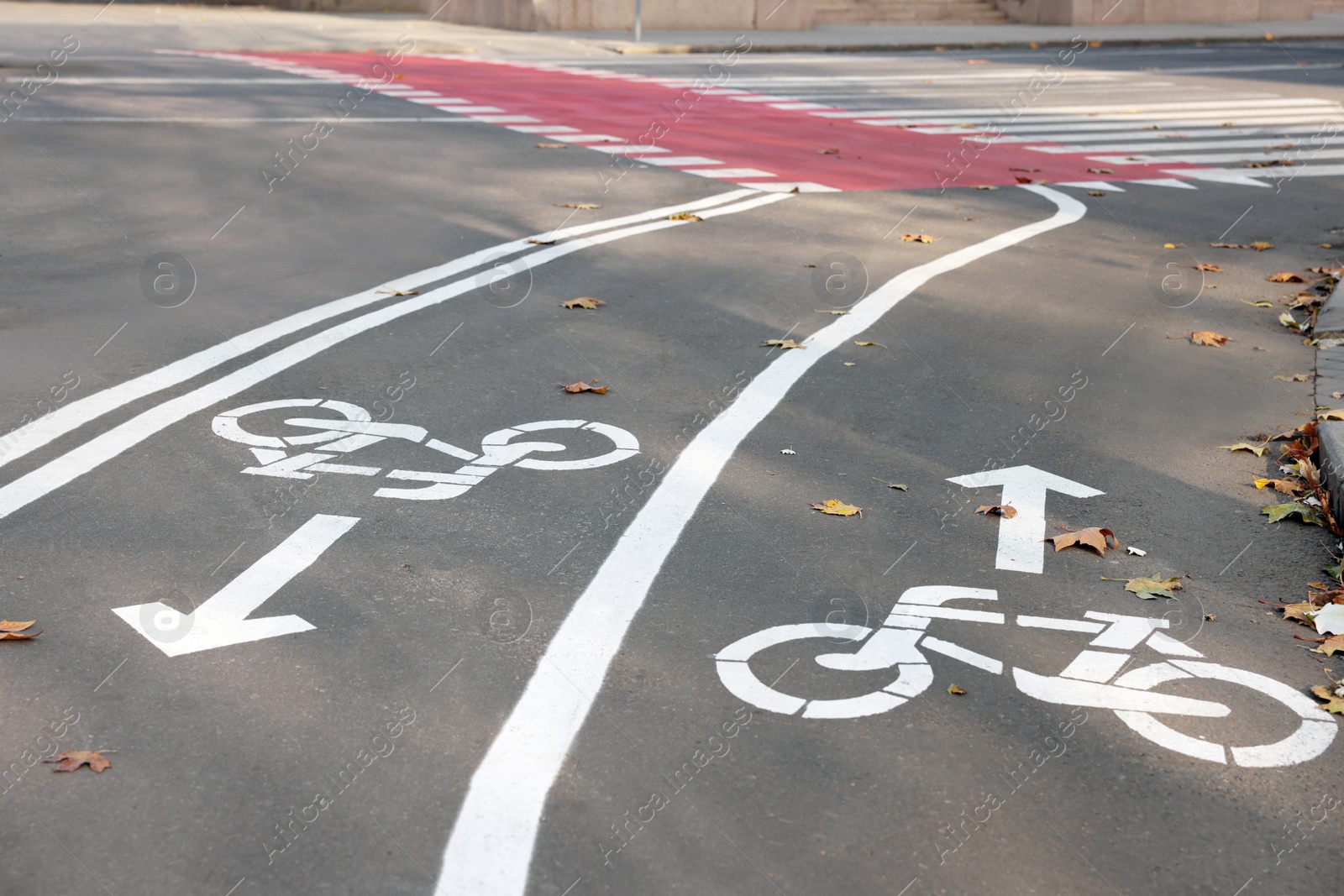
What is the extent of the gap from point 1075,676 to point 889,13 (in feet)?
126

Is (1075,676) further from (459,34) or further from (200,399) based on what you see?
(459,34)

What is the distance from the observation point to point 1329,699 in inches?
175

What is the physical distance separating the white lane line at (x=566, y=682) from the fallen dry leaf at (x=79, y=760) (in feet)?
3.55

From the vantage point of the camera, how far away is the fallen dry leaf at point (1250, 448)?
271 inches

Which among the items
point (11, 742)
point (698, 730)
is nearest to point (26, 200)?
point (11, 742)

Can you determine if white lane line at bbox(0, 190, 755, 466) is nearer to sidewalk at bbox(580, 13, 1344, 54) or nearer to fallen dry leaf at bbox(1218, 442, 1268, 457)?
fallen dry leaf at bbox(1218, 442, 1268, 457)

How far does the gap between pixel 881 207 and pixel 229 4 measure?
38.5 m

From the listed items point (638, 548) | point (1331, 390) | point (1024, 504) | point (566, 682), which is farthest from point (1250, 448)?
point (566, 682)

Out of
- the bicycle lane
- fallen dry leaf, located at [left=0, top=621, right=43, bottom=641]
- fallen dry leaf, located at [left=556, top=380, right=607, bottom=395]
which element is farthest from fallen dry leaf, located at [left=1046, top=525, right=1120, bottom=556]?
fallen dry leaf, located at [left=0, top=621, right=43, bottom=641]

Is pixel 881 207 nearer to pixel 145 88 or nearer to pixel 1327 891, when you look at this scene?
pixel 1327 891

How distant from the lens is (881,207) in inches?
521

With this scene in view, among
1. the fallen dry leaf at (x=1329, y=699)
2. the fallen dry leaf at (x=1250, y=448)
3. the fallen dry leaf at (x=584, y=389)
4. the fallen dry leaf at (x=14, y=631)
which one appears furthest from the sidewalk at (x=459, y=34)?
the fallen dry leaf at (x=1329, y=699)

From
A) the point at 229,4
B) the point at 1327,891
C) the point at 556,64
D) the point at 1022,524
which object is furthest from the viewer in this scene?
the point at 229,4

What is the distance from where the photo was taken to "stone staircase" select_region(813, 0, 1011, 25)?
39719mm
